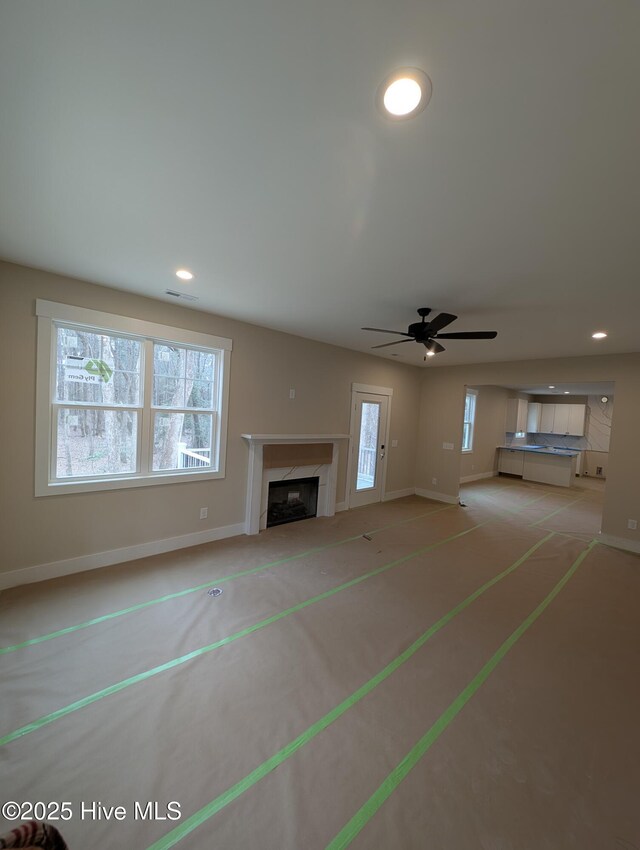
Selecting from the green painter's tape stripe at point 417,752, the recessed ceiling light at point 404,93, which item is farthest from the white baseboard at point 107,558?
the recessed ceiling light at point 404,93

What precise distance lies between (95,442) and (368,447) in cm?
422

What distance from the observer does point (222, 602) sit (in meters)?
2.74

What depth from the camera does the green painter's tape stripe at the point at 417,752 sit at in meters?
1.30

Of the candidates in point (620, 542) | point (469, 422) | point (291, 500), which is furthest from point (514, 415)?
point (291, 500)

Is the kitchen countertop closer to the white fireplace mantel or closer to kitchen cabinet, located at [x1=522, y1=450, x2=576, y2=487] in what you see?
kitchen cabinet, located at [x1=522, y1=450, x2=576, y2=487]

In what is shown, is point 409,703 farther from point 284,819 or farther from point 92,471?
point 92,471

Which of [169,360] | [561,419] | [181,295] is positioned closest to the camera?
[181,295]

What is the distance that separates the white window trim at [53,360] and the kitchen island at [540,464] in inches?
337

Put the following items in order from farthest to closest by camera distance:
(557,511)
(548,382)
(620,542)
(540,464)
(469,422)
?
(540,464) → (469,422) → (557,511) → (548,382) → (620,542)

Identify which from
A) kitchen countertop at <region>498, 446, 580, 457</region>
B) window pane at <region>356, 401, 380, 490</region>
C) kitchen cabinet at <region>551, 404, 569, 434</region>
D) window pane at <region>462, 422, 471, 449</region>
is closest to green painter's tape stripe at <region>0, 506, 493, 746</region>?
window pane at <region>356, 401, 380, 490</region>

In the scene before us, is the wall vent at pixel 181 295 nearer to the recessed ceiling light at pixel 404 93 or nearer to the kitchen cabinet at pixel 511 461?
the recessed ceiling light at pixel 404 93

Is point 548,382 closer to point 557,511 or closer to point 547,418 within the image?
point 557,511

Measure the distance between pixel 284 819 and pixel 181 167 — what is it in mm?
2827

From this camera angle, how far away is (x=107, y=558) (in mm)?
3219
